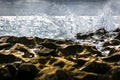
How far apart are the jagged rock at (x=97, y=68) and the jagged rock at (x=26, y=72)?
3.38 metres

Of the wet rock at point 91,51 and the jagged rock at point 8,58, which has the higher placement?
Answer: the jagged rock at point 8,58

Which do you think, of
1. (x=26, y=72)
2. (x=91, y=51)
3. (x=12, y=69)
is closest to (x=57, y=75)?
(x=26, y=72)

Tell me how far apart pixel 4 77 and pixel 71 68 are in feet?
14.3

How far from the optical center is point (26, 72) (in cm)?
2194

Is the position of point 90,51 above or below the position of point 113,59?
below

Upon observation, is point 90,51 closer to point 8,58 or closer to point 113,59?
point 113,59

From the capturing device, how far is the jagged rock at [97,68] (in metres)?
22.3

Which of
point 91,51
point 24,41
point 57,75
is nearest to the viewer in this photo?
point 57,75

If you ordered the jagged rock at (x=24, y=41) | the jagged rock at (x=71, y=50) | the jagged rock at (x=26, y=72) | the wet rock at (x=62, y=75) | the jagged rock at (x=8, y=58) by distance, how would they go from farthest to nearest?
the jagged rock at (x=24, y=41)
the jagged rock at (x=71, y=50)
the jagged rock at (x=8, y=58)
the jagged rock at (x=26, y=72)
the wet rock at (x=62, y=75)

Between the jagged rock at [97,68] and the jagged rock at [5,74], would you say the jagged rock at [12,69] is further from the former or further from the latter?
the jagged rock at [97,68]

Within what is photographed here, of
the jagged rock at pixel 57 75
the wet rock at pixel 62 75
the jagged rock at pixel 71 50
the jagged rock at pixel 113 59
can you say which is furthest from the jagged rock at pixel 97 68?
the jagged rock at pixel 71 50

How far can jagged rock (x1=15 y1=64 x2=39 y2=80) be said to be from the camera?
21.9 m

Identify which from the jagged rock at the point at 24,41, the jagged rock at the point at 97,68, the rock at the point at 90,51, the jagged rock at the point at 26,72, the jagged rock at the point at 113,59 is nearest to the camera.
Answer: the jagged rock at the point at 26,72

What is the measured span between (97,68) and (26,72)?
15.4 ft
